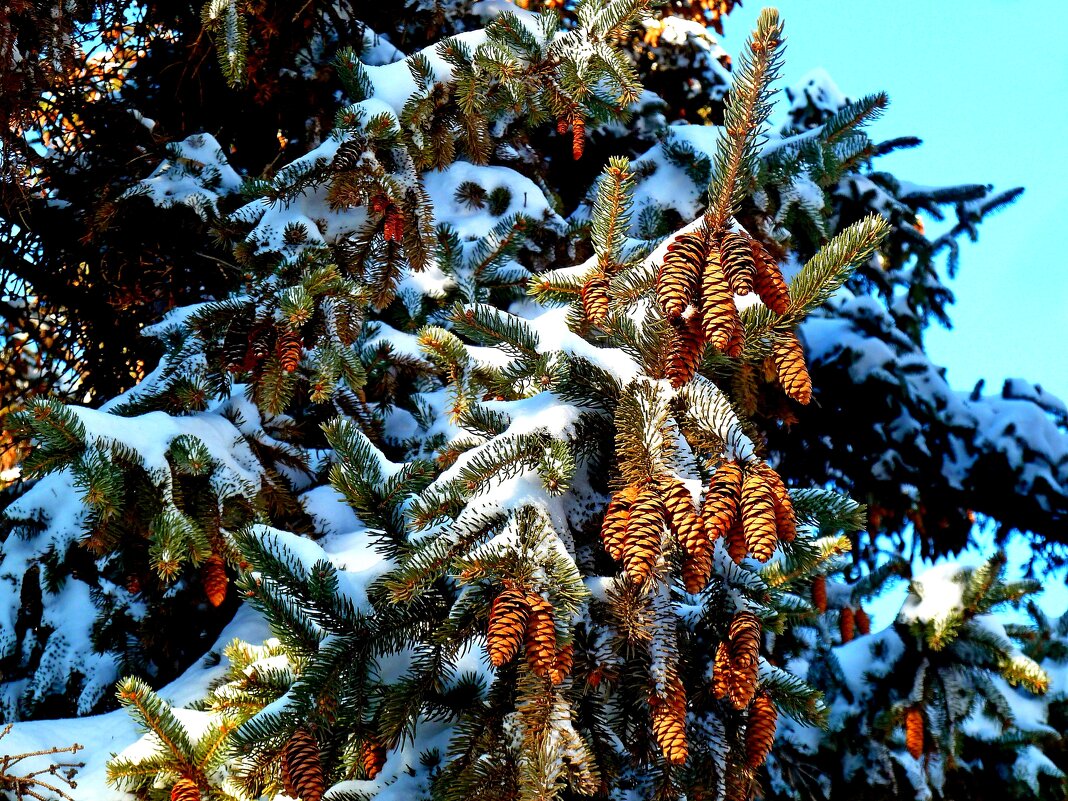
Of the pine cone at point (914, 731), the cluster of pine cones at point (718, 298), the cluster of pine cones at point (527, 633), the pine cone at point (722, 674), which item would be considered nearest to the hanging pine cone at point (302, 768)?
the cluster of pine cones at point (527, 633)

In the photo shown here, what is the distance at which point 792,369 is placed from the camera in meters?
1.55

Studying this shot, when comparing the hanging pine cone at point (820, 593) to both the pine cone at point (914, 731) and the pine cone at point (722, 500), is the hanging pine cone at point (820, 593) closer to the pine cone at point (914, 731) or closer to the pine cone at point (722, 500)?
the pine cone at point (914, 731)

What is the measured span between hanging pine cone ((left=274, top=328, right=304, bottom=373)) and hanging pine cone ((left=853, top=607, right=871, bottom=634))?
9.77 feet

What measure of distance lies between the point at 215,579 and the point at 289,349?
663 millimetres

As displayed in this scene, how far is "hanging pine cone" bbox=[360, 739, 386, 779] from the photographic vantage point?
192 centimetres

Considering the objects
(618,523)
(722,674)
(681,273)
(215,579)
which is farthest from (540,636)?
(215,579)

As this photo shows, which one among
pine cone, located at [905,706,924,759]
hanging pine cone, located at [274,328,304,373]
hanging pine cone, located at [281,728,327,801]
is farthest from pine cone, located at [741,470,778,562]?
pine cone, located at [905,706,924,759]

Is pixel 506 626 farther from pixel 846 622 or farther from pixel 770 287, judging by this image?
pixel 846 622

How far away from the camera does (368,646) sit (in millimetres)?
1883

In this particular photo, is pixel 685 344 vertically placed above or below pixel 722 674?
above

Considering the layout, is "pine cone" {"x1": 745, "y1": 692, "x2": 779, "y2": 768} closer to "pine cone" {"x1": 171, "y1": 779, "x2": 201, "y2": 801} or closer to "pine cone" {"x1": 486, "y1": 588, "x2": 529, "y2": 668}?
"pine cone" {"x1": 486, "y1": 588, "x2": 529, "y2": 668}

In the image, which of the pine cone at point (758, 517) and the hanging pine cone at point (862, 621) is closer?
the pine cone at point (758, 517)

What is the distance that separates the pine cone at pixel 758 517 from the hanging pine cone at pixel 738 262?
315mm

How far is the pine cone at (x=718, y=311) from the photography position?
1.50m
